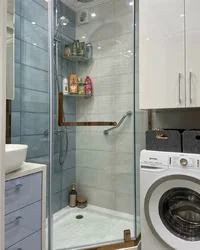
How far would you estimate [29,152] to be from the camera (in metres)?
1.89

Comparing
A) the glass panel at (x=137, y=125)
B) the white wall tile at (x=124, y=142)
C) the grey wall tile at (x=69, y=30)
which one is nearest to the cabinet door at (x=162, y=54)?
the glass panel at (x=137, y=125)

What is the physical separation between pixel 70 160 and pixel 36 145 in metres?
0.55

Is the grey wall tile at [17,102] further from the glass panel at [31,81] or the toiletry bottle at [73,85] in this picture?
the toiletry bottle at [73,85]

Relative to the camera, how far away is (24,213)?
1175 mm

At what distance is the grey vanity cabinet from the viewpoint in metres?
1.09

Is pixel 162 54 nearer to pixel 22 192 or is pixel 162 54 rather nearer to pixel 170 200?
pixel 170 200

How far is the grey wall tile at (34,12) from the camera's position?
185cm

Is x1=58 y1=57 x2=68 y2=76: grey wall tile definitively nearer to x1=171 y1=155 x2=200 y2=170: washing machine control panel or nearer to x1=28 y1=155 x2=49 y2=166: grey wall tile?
x1=28 y1=155 x2=49 y2=166: grey wall tile

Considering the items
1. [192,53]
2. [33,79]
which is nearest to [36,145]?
[33,79]

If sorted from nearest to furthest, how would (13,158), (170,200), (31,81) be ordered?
(13,158) → (170,200) → (31,81)

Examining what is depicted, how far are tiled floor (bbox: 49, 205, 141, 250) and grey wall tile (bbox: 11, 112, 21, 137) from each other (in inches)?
38.7

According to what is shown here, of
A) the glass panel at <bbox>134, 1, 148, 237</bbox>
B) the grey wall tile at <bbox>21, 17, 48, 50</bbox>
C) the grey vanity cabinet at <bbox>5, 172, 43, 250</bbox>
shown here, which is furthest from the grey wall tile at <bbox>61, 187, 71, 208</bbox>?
the grey wall tile at <bbox>21, 17, 48, 50</bbox>

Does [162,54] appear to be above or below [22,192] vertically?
above

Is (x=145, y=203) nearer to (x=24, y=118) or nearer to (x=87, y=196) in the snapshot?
(x=87, y=196)
